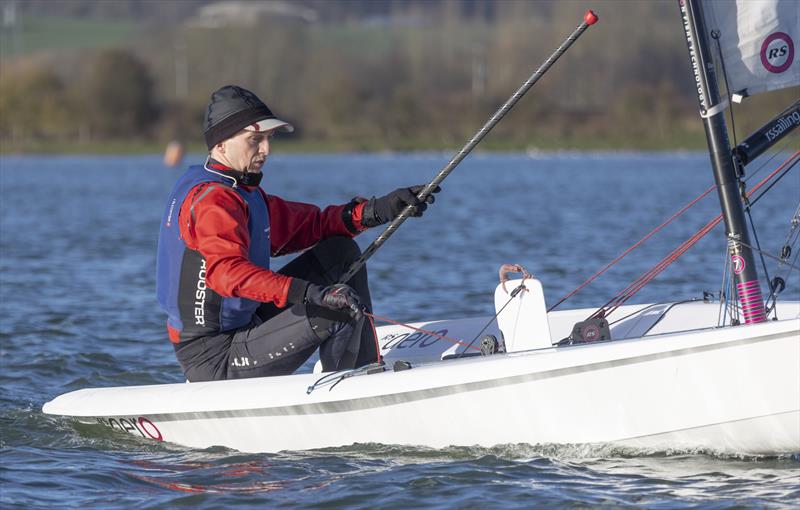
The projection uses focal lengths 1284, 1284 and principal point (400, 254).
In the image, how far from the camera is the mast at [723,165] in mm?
4938

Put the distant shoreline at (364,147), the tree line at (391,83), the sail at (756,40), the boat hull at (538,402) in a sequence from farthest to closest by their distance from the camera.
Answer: the tree line at (391,83) < the distant shoreline at (364,147) < the sail at (756,40) < the boat hull at (538,402)

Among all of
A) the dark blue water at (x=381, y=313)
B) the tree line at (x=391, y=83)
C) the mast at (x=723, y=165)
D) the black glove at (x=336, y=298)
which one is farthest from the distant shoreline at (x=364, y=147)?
the black glove at (x=336, y=298)

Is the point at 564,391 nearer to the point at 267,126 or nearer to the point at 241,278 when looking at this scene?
the point at 241,278

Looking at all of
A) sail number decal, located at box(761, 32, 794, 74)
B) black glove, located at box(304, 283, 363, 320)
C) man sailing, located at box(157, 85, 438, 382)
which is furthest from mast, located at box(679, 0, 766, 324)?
black glove, located at box(304, 283, 363, 320)

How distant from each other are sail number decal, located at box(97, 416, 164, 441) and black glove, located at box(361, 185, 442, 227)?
4.17ft

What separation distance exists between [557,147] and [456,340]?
2394 inches

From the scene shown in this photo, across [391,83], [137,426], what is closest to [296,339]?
[137,426]

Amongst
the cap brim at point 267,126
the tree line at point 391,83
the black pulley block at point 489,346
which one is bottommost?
the black pulley block at point 489,346

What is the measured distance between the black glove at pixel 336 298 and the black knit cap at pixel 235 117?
2.33ft

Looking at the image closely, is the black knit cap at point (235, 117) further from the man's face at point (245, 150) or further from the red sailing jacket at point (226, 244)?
the red sailing jacket at point (226, 244)

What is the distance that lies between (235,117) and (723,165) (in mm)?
1948

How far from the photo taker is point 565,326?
20.4ft

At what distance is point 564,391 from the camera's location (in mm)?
4805

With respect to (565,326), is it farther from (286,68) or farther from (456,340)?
(286,68)
